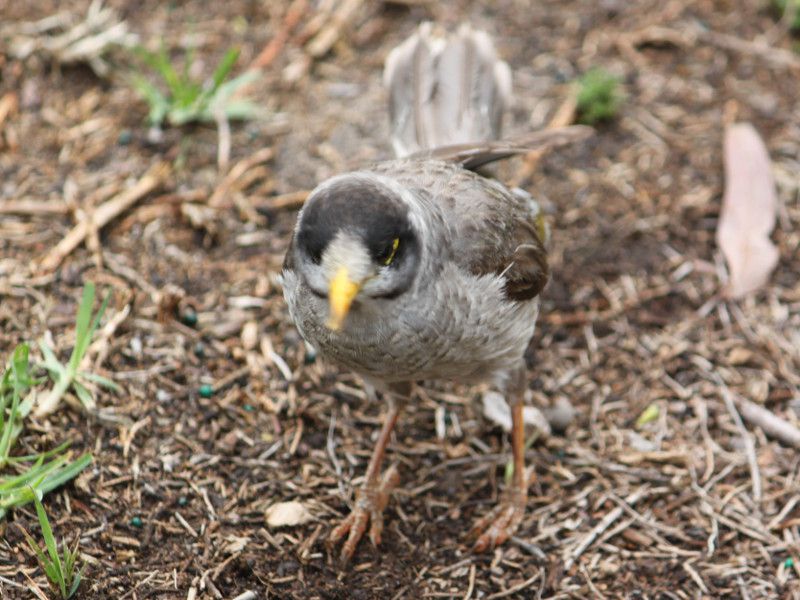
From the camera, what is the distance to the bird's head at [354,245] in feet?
12.5

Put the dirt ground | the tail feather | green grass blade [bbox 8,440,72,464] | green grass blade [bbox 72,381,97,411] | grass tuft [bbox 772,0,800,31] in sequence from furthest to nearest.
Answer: grass tuft [bbox 772,0,800,31] → the tail feather → green grass blade [bbox 72,381,97,411] → the dirt ground → green grass blade [bbox 8,440,72,464]

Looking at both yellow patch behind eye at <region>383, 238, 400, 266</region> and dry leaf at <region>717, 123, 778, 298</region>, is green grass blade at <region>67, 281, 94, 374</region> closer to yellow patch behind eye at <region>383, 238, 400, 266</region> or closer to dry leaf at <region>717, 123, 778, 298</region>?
yellow patch behind eye at <region>383, 238, 400, 266</region>

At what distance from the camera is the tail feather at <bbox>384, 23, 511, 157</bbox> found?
6090 mm

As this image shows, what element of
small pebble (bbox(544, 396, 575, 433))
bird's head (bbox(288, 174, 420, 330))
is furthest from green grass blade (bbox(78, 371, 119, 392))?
small pebble (bbox(544, 396, 575, 433))

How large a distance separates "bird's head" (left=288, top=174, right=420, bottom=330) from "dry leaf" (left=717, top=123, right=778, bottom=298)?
301 centimetres

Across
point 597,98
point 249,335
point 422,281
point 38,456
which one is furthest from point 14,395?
point 597,98

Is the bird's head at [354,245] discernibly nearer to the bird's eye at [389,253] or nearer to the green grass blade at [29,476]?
the bird's eye at [389,253]

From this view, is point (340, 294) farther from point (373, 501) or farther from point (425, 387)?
point (425, 387)

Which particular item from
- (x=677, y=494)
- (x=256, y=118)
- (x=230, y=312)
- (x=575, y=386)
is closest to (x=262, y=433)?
(x=230, y=312)

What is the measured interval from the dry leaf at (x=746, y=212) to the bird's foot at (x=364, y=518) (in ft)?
8.76

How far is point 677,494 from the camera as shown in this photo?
5199 millimetres

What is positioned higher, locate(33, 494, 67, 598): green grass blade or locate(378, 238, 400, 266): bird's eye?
locate(378, 238, 400, 266): bird's eye

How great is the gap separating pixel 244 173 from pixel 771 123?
3.87 metres

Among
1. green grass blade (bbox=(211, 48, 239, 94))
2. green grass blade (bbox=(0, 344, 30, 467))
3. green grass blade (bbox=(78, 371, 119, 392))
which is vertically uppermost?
green grass blade (bbox=(211, 48, 239, 94))
